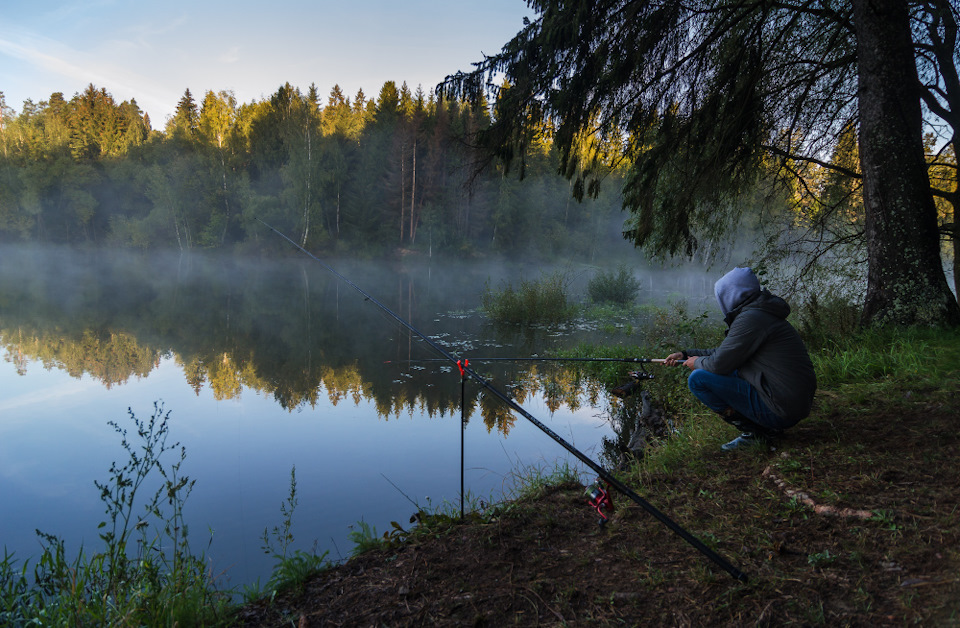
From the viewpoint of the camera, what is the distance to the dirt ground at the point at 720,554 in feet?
6.40

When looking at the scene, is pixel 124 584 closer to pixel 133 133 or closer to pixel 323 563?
pixel 323 563

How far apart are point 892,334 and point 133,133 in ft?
173

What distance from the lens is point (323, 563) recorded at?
11.2ft

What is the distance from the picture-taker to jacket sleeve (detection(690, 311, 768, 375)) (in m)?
3.24

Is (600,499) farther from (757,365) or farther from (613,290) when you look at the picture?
(613,290)

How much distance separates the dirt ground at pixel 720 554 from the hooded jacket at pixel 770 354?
0.39m

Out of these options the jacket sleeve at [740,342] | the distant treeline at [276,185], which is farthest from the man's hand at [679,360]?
the distant treeline at [276,185]

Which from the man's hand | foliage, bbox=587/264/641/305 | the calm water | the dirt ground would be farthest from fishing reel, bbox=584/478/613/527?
foliage, bbox=587/264/641/305

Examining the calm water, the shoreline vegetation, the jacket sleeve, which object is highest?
the jacket sleeve

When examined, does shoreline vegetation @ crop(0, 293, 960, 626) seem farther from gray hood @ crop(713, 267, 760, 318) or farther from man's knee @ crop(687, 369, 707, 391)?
gray hood @ crop(713, 267, 760, 318)

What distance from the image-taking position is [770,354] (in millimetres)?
3271

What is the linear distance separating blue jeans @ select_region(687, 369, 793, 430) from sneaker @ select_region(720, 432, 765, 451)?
0.18 metres

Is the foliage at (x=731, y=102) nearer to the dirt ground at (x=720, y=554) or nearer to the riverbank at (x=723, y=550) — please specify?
the riverbank at (x=723, y=550)

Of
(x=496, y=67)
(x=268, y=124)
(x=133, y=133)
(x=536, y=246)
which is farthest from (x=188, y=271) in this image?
(x=496, y=67)
